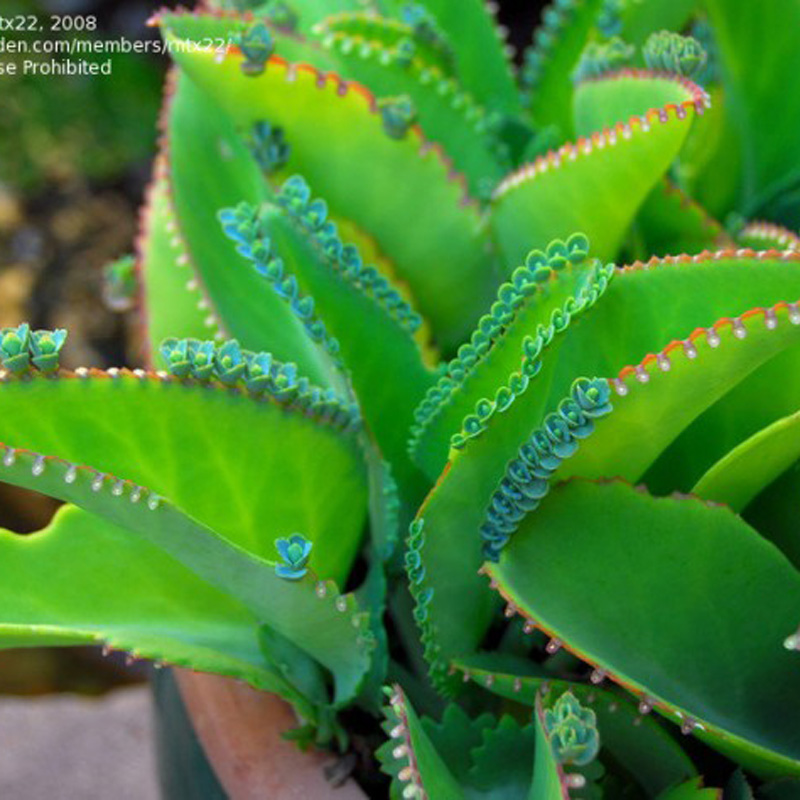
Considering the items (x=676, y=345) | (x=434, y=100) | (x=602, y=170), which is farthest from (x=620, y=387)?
(x=434, y=100)

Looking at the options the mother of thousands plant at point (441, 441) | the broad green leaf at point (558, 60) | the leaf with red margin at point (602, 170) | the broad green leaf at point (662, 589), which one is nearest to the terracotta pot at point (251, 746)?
the mother of thousands plant at point (441, 441)

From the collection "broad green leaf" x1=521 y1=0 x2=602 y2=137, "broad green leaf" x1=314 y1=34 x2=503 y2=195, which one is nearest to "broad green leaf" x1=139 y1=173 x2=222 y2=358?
"broad green leaf" x1=314 y1=34 x2=503 y2=195

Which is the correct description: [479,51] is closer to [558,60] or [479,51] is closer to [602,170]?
[558,60]

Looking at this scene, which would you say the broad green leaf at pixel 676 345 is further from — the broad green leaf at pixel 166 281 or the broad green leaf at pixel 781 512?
the broad green leaf at pixel 166 281

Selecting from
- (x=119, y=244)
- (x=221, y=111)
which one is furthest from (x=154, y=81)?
(x=221, y=111)

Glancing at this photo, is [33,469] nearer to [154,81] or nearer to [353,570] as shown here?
[353,570]

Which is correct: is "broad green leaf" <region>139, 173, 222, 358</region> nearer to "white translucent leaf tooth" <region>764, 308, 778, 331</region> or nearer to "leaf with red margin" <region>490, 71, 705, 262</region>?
"leaf with red margin" <region>490, 71, 705, 262</region>
